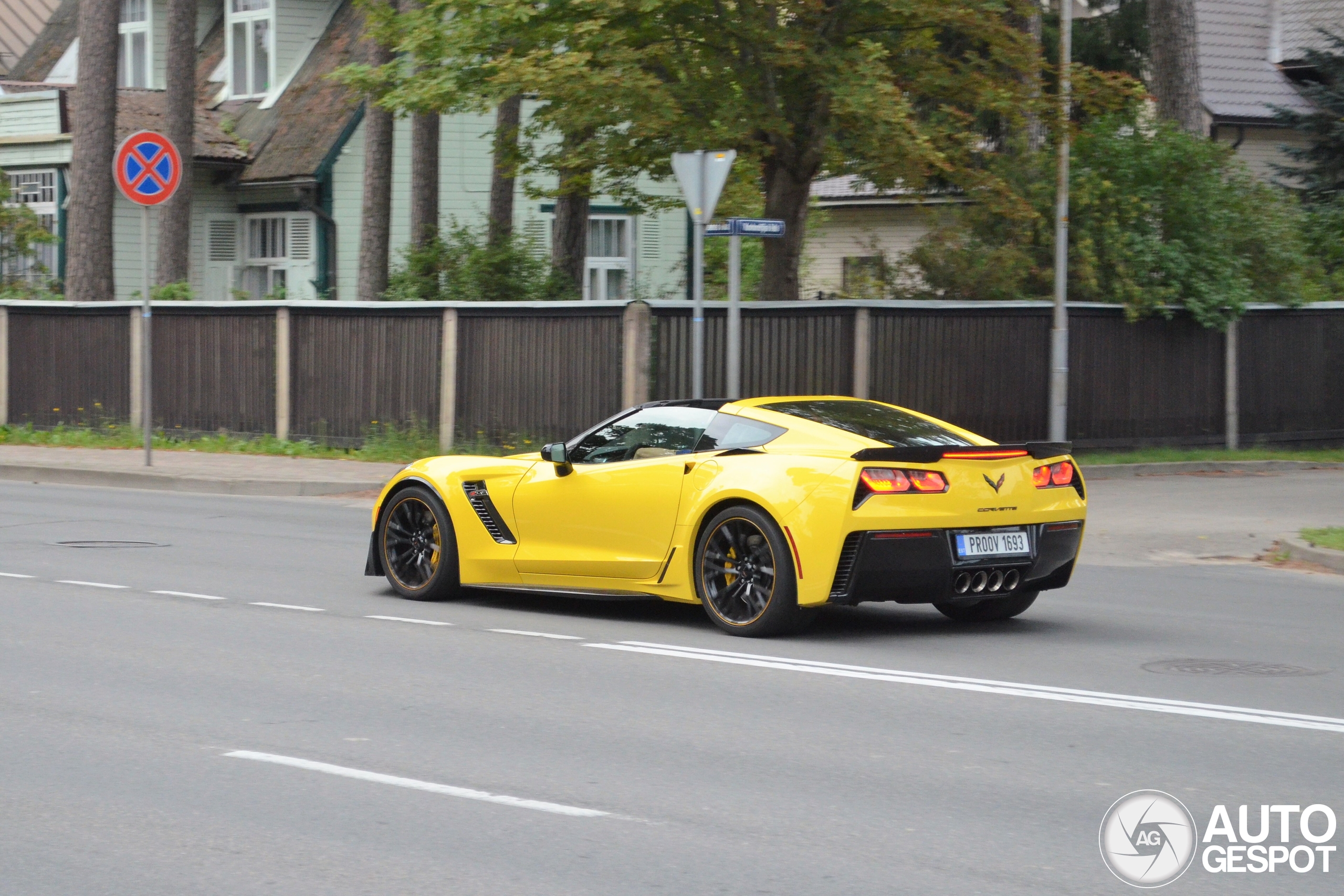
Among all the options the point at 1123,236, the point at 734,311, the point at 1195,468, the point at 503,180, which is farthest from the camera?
the point at 503,180

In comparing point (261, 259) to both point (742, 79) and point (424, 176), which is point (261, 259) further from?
point (742, 79)

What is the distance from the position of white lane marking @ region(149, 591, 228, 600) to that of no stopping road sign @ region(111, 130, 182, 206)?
9284 mm

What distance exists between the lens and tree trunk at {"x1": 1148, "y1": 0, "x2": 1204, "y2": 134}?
25.9 m

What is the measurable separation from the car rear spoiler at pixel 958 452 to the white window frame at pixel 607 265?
82.3ft

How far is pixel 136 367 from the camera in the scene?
23.7m

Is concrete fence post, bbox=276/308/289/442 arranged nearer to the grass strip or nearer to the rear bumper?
the grass strip

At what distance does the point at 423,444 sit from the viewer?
68.8 feet

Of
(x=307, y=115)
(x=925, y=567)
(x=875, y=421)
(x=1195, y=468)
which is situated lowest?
(x=1195, y=468)

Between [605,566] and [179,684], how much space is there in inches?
106

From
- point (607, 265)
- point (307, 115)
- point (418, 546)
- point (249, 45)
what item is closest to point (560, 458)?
point (418, 546)

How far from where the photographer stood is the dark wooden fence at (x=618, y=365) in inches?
782

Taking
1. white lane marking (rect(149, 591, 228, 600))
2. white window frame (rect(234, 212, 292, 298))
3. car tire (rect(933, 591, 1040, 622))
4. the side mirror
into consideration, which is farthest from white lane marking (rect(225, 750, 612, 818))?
white window frame (rect(234, 212, 292, 298))

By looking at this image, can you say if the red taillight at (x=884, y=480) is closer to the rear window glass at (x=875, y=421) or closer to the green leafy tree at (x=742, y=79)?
the rear window glass at (x=875, y=421)

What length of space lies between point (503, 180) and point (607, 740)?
2049cm
